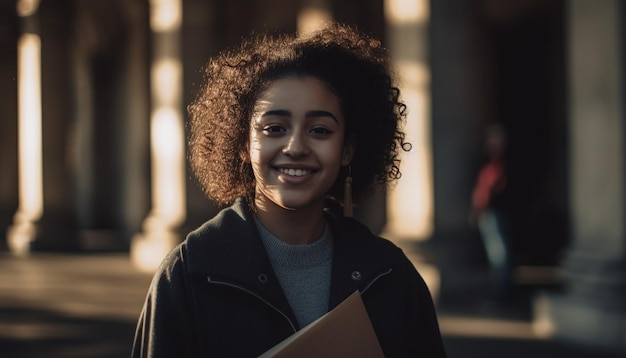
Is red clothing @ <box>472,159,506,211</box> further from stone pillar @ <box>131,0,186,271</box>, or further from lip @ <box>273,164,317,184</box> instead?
lip @ <box>273,164,317,184</box>

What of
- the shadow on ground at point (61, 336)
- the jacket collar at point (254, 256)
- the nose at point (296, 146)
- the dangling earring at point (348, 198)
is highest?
the nose at point (296, 146)

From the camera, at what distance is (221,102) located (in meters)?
2.31

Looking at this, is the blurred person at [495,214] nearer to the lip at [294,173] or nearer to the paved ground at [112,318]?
the paved ground at [112,318]

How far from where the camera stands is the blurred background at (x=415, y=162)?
269 inches

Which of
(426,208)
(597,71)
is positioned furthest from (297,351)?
(426,208)

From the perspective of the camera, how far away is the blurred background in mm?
6840

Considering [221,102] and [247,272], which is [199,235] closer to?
[247,272]

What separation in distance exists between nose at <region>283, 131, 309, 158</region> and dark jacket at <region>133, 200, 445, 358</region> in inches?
7.7

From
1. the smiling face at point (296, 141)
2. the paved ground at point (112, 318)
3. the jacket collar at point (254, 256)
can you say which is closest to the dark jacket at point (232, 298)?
the jacket collar at point (254, 256)

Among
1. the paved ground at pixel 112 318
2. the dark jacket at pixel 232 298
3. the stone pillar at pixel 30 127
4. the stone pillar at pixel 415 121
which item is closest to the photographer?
the dark jacket at pixel 232 298

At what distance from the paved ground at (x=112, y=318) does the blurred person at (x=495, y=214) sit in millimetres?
220

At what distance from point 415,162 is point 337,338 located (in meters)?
7.25

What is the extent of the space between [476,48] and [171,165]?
5687mm

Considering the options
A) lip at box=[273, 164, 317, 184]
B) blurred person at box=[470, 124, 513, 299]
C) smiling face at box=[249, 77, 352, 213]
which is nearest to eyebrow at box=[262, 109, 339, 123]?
smiling face at box=[249, 77, 352, 213]
